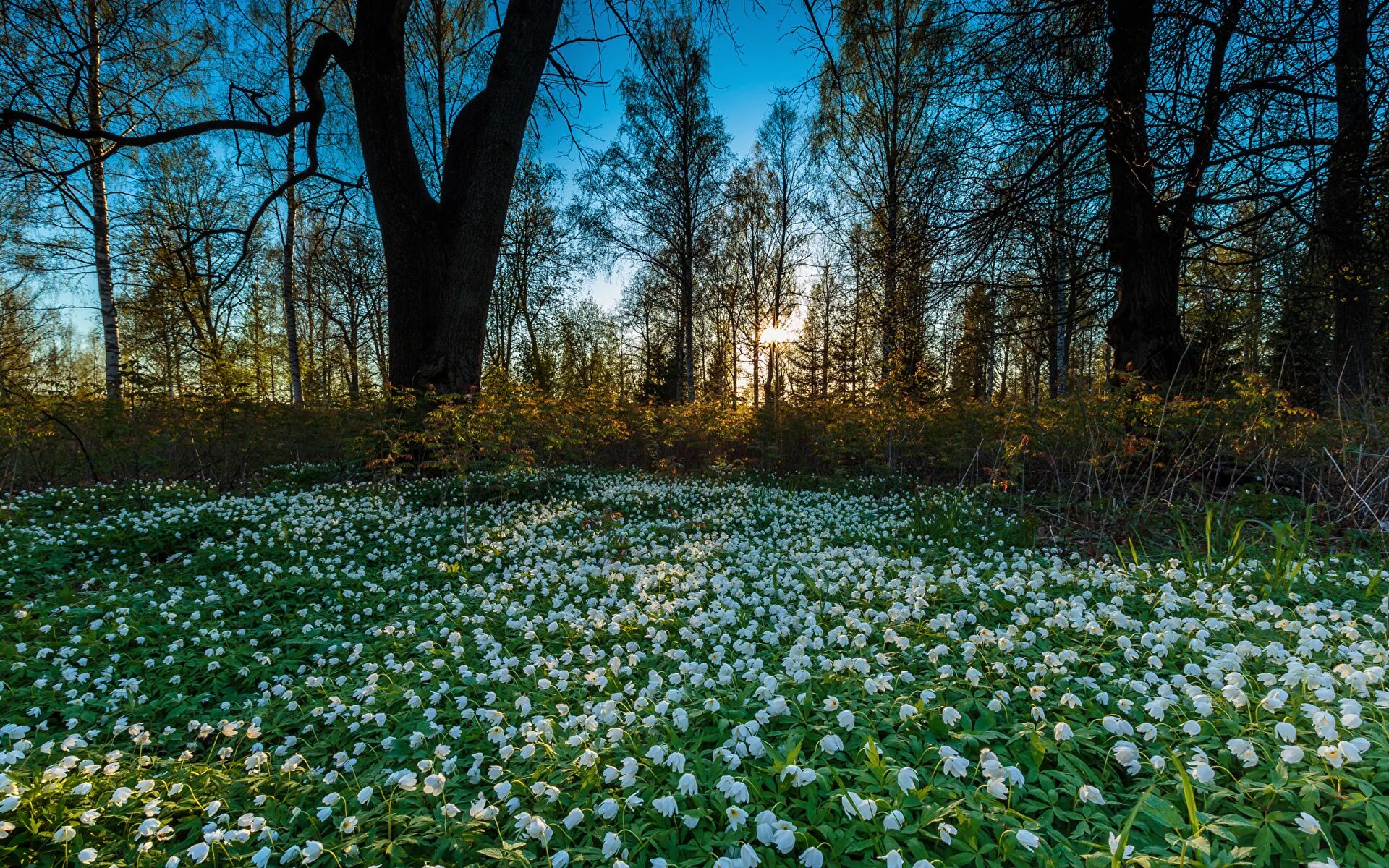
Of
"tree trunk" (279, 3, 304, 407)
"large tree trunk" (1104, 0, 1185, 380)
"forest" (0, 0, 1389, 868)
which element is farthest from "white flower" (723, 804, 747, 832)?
"tree trunk" (279, 3, 304, 407)

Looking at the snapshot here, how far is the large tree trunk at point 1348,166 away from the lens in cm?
458

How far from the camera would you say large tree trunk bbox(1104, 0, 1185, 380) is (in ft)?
19.0

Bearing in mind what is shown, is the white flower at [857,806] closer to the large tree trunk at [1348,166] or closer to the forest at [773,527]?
the forest at [773,527]

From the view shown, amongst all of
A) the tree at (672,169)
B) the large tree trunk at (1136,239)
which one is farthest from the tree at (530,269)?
the large tree trunk at (1136,239)

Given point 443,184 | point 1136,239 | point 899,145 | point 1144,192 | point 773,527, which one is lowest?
point 773,527

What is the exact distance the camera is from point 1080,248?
775 cm

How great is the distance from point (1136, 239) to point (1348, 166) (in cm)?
175

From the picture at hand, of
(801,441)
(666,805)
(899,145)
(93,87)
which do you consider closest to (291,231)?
(93,87)

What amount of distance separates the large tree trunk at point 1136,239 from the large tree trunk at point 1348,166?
1.24m

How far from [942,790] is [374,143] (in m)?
9.81

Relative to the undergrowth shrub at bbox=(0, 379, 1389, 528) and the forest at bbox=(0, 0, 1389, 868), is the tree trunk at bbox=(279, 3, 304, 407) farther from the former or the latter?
the undergrowth shrub at bbox=(0, 379, 1389, 528)

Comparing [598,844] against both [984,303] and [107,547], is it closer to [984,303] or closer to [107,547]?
[107,547]

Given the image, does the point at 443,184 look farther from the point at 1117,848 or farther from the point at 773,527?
the point at 1117,848

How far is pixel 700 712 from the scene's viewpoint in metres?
2.21
